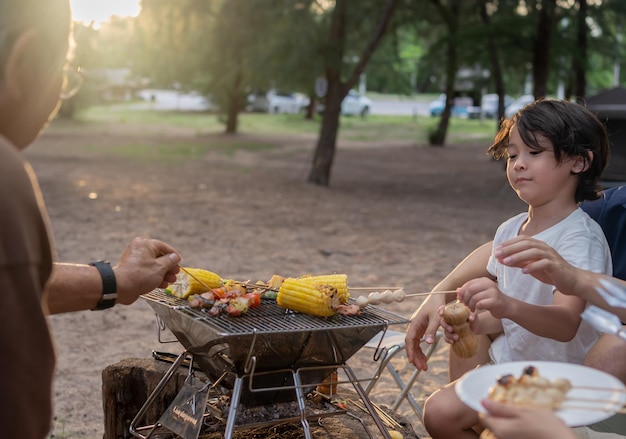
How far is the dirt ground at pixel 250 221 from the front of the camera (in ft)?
18.9

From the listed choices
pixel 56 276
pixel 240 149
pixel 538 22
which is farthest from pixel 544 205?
pixel 240 149

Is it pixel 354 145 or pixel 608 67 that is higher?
pixel 608 67

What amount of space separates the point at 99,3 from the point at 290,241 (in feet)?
13.3

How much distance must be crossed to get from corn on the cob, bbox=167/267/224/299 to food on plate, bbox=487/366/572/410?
1404mm

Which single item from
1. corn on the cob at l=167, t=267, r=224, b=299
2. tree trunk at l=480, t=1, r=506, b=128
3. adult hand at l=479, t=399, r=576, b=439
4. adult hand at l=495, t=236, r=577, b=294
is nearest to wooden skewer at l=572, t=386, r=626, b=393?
adult hand at l=479, t=399, r=576, b=439

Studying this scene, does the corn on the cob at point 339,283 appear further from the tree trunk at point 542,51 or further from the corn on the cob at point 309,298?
the tree trunk at point 542,51

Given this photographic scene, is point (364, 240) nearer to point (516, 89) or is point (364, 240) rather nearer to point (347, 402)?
point (347, 402)

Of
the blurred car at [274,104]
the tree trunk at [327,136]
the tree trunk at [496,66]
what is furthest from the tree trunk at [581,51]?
the blurred car at [274,104]

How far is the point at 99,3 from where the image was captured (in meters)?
6.27

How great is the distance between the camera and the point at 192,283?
302 centimetres

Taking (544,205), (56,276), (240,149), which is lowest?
(240,149)

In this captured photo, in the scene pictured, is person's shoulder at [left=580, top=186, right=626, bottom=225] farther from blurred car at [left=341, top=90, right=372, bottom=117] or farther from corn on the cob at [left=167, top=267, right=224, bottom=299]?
blurred car at [left=341, top=90, right=372, bottom=117]

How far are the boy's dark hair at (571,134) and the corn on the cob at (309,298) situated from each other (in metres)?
0.87

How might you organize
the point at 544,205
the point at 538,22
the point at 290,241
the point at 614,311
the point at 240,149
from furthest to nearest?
the point at 240,149 → the point at 538,22 → the point at 290,241 → the point at 544,205 → the point at 614,311
